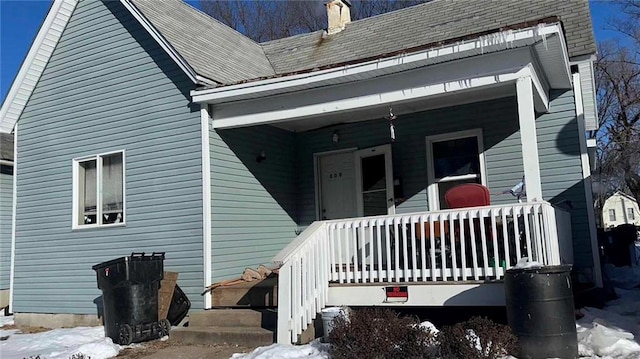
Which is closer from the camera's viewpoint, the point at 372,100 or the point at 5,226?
the point at 372,100

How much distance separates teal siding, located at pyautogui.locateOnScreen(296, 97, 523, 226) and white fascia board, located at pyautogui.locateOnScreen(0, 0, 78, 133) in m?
4.69

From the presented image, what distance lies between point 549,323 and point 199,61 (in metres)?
6.14

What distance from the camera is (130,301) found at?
700 centimetres

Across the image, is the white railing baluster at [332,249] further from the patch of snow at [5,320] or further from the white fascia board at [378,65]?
the patch of snow at [5,320]

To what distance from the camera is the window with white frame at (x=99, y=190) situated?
8812 millimetres

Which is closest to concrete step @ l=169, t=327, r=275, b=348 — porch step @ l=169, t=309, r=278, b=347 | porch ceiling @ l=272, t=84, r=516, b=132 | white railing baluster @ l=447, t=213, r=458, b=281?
porch step @ l=169, t=309, r=278, b=347

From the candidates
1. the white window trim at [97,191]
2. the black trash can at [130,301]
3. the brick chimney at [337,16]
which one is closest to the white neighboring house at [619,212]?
the brick chimney at [337,16]

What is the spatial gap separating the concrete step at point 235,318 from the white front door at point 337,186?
3.07 metres

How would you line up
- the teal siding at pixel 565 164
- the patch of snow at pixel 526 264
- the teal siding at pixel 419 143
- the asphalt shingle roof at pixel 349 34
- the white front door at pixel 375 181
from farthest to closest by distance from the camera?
the white front door at pixel 375 181, the asphalt shingle roof at pixel 349 34, the teal siding at pixel 419 143, the teal siding at pixel 565 164, the patch of snow at pixel 526 264

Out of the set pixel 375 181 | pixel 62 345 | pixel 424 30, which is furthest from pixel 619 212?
pixel 62 345

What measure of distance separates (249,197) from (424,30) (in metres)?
4.38

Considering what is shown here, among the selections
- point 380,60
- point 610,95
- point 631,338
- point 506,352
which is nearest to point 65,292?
point 380,60

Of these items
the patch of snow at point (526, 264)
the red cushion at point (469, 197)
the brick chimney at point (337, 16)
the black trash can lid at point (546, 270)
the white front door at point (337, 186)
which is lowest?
the black trash can lid at point (546, 270)

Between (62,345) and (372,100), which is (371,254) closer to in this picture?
(372,100)
